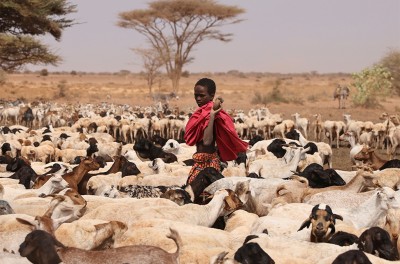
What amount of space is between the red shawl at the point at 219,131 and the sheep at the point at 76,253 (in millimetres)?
2060

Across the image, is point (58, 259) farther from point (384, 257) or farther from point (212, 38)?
point (212, 38)

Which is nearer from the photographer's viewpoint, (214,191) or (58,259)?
(58,259)

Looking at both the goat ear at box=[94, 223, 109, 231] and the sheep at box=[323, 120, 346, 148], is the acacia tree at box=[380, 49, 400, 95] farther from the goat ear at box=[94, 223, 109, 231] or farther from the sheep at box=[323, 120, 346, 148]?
the goat ear at box=[94, 223, 109, 231]

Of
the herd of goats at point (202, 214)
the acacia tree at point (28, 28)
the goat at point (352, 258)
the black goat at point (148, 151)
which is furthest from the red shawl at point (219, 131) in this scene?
the acacia tree at point (28, 28)

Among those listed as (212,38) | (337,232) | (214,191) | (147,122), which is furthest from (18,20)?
(337,232)

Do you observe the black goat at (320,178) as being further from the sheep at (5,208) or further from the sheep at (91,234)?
the sheep at (5,208)

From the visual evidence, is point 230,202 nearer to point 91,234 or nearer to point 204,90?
point 204,90

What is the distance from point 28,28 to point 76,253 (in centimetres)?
2579

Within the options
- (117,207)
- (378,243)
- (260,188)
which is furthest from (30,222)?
(260,188)

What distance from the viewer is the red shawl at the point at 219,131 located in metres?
6.91

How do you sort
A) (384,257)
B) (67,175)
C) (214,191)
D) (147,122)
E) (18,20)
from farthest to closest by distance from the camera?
(18,20) < (147,122) < (67,175) < (214,191) < (384,257)

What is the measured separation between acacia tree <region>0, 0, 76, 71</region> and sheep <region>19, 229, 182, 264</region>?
23.8 m

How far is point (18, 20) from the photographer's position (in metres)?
28.8

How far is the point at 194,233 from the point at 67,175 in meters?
3.72
